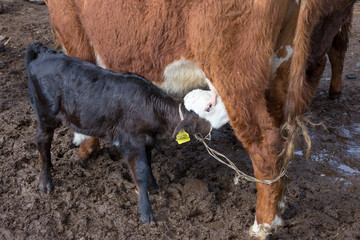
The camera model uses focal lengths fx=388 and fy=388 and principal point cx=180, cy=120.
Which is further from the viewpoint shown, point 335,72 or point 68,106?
point 335,72

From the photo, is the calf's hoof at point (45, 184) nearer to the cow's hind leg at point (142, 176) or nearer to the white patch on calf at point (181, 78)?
the cow's hind leg at point (142, 176)

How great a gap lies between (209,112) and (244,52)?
62 centimetres

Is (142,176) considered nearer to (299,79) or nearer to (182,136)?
(182,136)

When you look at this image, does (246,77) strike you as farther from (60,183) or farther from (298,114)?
(60,183)

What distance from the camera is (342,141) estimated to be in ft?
16.0

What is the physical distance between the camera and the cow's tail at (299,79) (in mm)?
2779

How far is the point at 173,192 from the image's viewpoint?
12.7ft

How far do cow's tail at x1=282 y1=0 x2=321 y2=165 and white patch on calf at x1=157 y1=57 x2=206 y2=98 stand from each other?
84 centimetres

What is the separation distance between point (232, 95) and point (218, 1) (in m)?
0.71

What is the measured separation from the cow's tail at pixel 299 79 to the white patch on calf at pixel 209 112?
0.50 metres

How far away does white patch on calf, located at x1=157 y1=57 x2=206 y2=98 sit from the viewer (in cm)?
348

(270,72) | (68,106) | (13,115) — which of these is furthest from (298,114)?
(13,115)

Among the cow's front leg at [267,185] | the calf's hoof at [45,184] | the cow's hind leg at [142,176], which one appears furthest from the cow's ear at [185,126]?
the calf's hoof at [45,184]

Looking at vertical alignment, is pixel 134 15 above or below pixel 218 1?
below
